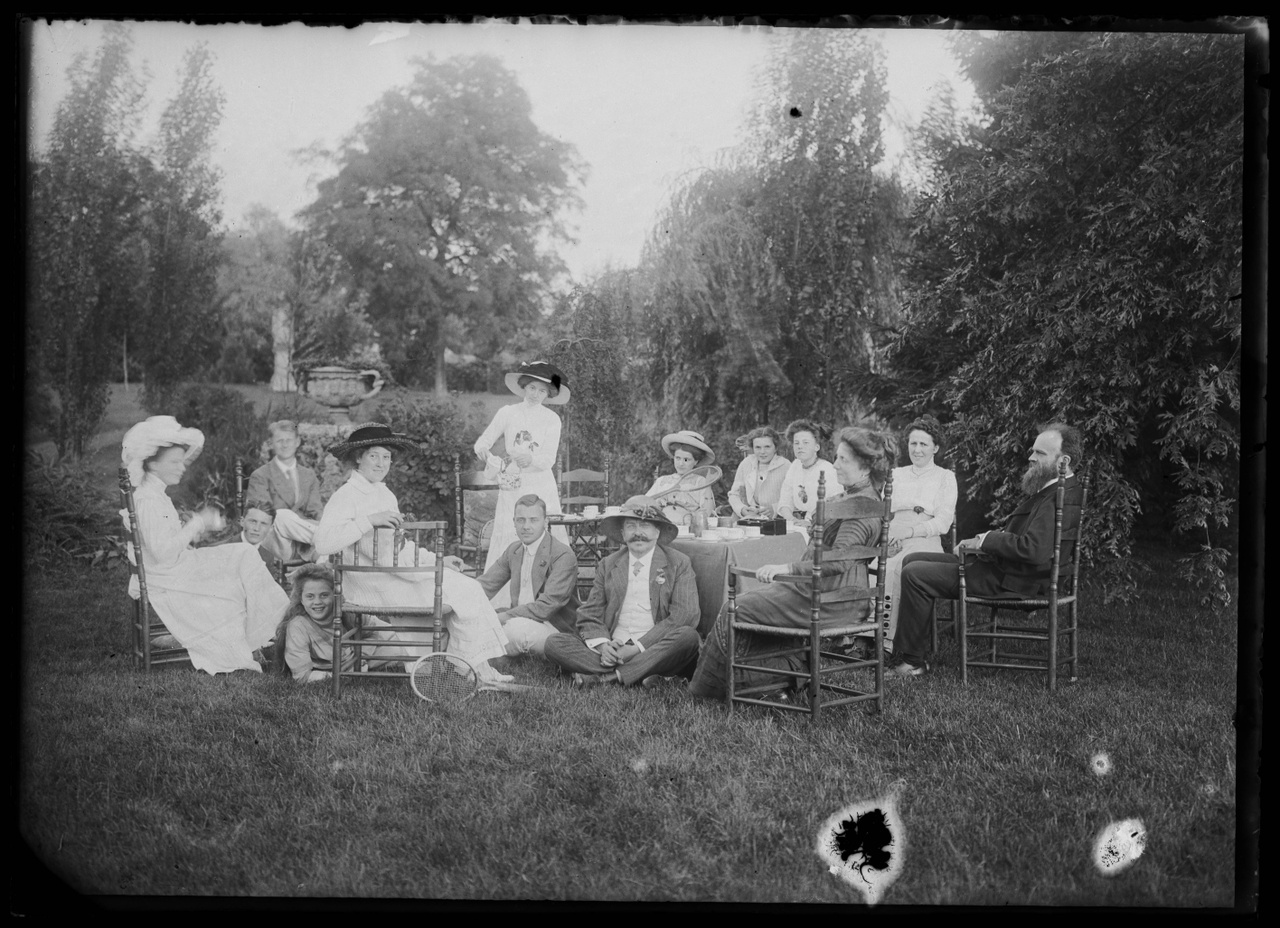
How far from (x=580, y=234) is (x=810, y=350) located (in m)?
1.31

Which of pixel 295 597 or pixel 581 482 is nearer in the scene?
pixel 295 597

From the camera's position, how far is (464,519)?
5.47 meters

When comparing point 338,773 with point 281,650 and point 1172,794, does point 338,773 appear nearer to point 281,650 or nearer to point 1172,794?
point 281,650

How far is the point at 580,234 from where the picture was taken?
5.32m

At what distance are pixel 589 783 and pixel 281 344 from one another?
2.57 m

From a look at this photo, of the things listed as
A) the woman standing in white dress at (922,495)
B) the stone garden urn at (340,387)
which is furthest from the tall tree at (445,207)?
the woman standing in white dress at (922,495)

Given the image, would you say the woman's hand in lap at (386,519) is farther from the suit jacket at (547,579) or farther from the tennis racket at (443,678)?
the tennis racket at (443,678)

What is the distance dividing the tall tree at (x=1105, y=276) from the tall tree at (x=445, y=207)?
1.95 meters

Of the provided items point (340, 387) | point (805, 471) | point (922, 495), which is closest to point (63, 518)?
point (340, 387)

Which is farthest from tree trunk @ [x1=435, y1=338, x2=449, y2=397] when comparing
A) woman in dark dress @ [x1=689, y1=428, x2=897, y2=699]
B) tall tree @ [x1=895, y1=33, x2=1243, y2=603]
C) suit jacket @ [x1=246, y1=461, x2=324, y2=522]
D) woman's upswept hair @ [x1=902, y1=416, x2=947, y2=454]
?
woman's upswept hair @ [x1=902, y1=416, x2=947, y2=454]

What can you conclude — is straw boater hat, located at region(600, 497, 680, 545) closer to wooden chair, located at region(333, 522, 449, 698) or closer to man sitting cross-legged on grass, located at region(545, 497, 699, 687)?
man sitting cross-legged on grass, located at region(545, 497, 699, 687)

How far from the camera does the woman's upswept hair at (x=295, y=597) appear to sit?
5.33m

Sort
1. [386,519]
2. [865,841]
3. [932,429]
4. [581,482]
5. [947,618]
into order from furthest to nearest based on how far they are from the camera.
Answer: [947,618]
[932,429]
[581,482]
[386,519]
[865,841]

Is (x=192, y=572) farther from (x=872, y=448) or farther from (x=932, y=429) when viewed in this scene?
(x=932, y=429)
